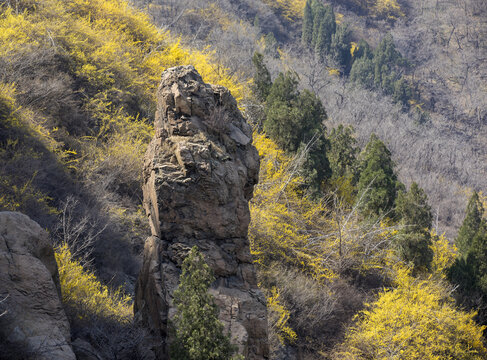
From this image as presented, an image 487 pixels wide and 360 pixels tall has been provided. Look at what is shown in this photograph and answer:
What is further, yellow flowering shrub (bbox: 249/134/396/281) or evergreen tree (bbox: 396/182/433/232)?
evergreen tree (bbox: 396/182/433/232)

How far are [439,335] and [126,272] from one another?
865 centimetres

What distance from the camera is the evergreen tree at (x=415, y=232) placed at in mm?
16016

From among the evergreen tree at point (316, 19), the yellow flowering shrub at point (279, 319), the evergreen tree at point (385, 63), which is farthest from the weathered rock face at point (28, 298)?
the evergreen tree at point (316, 19)

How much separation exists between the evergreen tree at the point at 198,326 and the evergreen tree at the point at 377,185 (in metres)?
12.6

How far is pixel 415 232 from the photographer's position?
16219mm

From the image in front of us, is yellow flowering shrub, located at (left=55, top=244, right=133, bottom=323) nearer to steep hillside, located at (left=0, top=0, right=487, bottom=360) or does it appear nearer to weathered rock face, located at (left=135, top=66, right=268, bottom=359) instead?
steep hillside, located at (left=0, top=0, right=487, bottom=360)

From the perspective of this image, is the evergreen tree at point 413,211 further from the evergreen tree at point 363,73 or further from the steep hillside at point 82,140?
the evergreen tree at point 363,73

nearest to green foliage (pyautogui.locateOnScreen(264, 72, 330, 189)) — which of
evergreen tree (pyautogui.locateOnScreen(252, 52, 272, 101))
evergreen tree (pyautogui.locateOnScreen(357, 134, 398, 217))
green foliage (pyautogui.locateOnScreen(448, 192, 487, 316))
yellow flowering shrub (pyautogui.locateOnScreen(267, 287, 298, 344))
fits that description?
evergreen tree (pyautogui.locateOnScreen(357, 134, 398, 217))

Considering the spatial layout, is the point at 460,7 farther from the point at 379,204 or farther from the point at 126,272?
the point at 126,272

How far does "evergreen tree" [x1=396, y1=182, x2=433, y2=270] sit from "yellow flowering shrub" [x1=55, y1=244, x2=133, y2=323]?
34.4ft

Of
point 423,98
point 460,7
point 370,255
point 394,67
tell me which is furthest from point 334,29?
point 370,255

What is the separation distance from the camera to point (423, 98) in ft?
216

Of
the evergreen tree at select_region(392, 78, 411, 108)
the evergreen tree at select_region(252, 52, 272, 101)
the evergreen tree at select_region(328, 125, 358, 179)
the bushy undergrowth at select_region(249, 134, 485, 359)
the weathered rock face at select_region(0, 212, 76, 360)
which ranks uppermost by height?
the weathered rock face at select_region(0, 212, 76, 360)

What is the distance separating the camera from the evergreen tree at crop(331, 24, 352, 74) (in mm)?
60750
